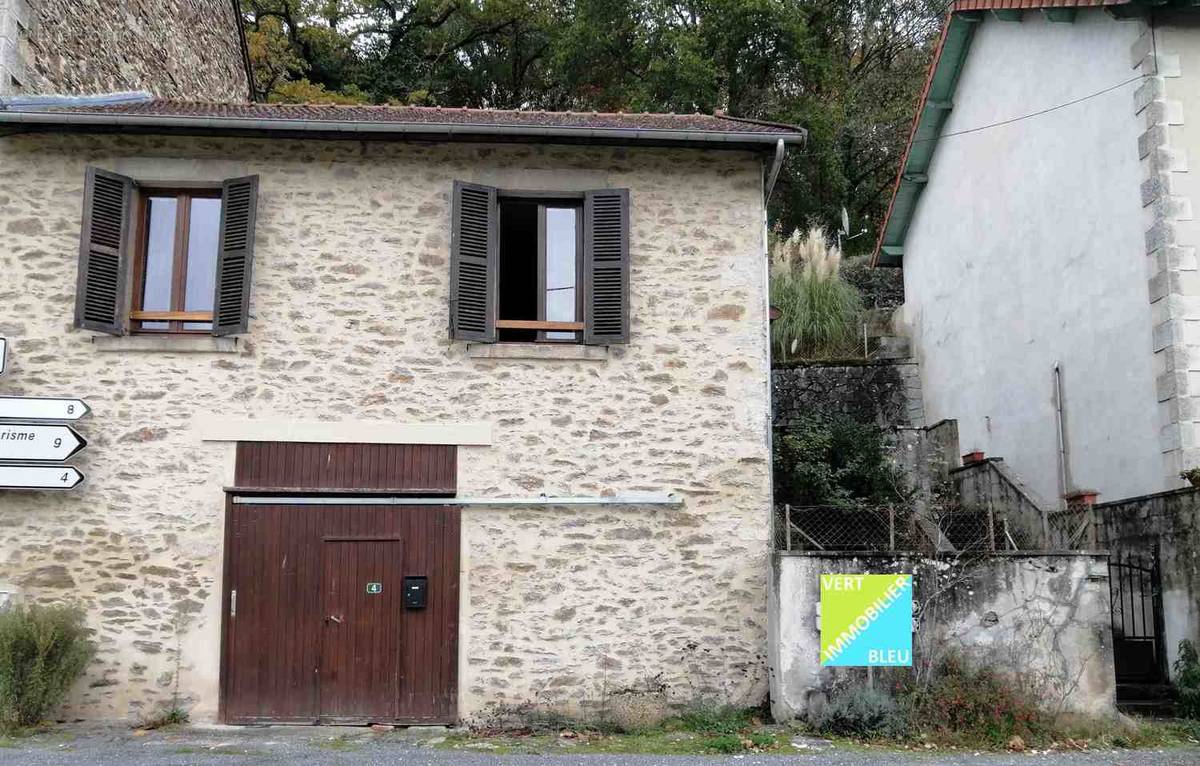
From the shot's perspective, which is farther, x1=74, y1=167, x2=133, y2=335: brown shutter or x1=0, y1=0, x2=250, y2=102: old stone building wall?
x1=0, y1=0, x2=250, y2=102: old stone building wall

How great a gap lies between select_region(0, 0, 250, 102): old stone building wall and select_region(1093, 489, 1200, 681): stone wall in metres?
10.5

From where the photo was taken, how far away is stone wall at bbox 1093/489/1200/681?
28.0 ft

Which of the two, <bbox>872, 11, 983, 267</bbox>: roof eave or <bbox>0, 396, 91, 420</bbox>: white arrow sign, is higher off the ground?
<bbox>872, 11, 983, 267</bbox>: roof eave

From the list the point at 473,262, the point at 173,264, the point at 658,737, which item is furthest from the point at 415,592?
the point at 173,264

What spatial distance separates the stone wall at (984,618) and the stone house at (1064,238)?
2.03m

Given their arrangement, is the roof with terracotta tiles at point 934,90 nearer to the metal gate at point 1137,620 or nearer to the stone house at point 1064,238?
the stone house at point 1064,238

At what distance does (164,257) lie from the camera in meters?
8.88

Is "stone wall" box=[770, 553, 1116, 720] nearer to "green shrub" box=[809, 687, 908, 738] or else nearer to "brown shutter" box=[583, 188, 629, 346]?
"green shrub" box=[809, 687, 908, 738]

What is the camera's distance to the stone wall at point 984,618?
25.4ft

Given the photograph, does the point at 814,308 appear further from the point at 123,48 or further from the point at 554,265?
the point at 123,48

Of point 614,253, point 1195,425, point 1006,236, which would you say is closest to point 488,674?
point 614,253

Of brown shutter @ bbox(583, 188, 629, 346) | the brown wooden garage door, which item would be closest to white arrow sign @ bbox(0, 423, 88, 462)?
the brown wooden garage door

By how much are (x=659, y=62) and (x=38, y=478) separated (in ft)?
47.7

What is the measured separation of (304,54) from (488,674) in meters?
17.5
